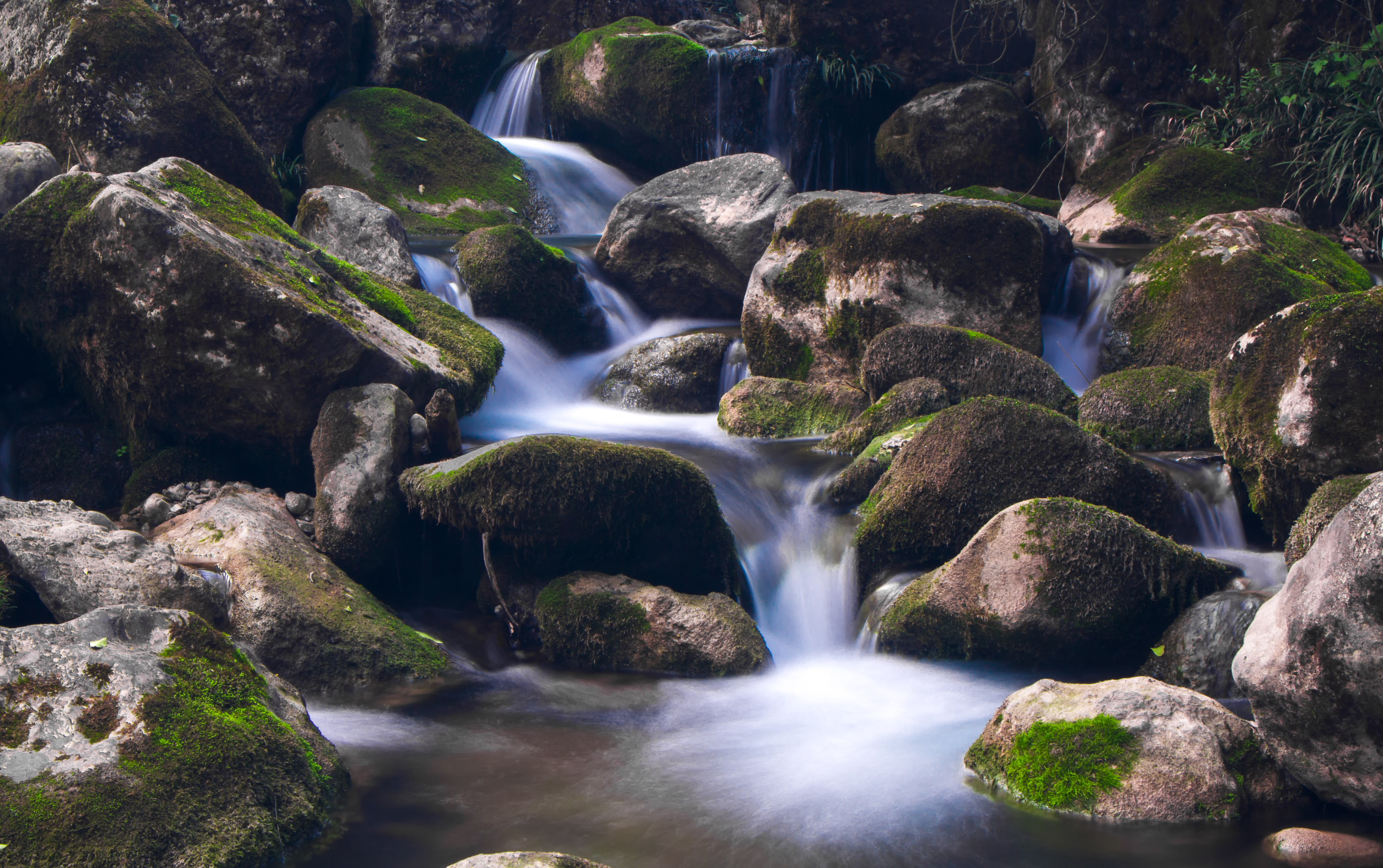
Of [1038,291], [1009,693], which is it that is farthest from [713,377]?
[1009,693]

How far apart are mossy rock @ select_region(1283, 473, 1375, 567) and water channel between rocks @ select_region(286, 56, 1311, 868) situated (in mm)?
573

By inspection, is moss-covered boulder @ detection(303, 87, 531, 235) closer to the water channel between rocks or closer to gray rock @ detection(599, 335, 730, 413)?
gray rock @ detection(599, 335, 730, 413)

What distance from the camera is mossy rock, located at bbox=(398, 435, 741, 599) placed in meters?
6.01

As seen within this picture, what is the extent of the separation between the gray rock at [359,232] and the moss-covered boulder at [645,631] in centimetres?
544

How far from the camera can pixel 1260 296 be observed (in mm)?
8688

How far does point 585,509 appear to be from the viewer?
20.1ft

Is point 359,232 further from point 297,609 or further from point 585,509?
point 297,609

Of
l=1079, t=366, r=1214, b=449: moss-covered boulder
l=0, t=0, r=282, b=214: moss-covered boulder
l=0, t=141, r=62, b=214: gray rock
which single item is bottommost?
l=1079, t=366, r=1214, b=449: moss-covered boulder

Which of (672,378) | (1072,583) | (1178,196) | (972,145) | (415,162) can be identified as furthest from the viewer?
(972,145)

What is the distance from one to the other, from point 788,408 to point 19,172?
20.4 feet

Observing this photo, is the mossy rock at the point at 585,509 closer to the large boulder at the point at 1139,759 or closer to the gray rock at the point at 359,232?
the large boulder at the point at 1139,759

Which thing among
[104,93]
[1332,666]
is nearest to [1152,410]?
[1332,666]

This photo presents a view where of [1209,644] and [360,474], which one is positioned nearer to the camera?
[1209,644]

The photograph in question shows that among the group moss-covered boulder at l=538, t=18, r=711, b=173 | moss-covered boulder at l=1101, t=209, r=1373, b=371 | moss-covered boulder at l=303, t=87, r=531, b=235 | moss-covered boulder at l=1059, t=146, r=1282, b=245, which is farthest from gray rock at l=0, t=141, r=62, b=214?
moss-covered boulder at l=1059, t=146, r=1282, b=245
